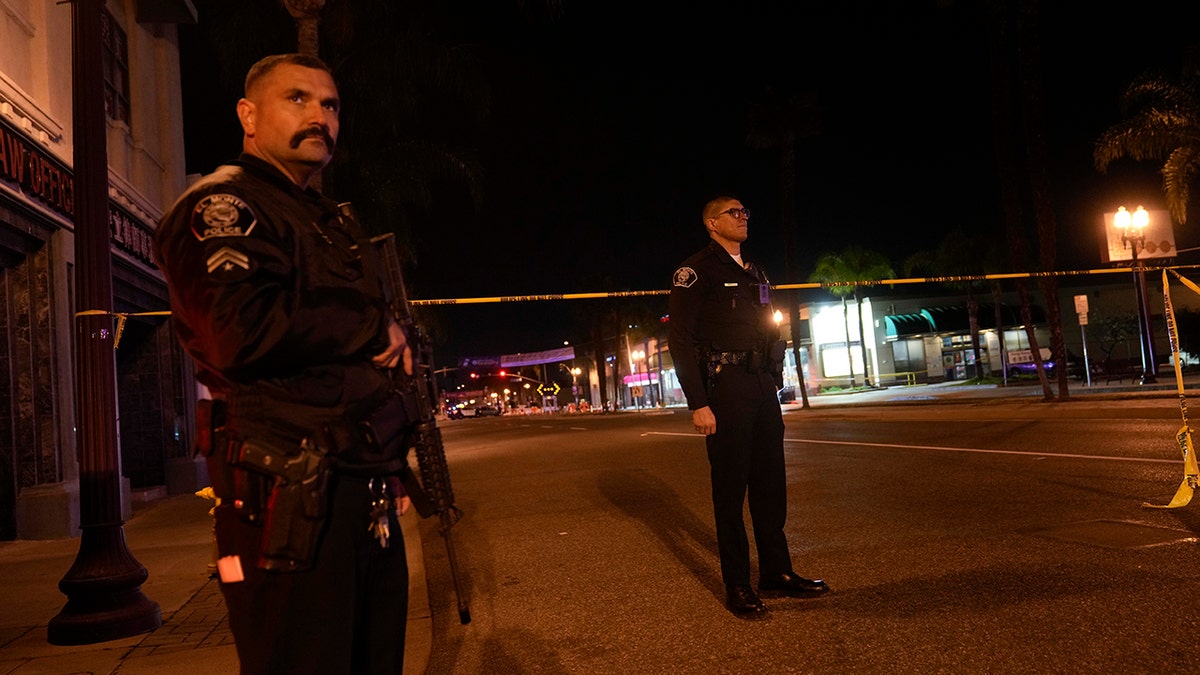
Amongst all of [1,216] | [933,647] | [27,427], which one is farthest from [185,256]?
[27,427]

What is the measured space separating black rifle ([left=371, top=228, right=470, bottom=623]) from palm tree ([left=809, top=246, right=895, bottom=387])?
54793 millimetres

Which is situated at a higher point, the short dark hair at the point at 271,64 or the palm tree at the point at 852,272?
the palm tree at the point at 852,272

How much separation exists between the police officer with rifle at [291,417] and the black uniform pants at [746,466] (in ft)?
8.57

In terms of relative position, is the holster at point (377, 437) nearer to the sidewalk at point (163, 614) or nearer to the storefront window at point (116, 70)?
the sidewalk at point (163, 614)

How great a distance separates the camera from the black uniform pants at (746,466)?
4477 millimetres

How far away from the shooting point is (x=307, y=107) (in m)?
2.23

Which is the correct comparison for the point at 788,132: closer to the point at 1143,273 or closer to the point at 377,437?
the point at 1143,273

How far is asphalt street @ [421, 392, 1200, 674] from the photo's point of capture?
11.9 ft

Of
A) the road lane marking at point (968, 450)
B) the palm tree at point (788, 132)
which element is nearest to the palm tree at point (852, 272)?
the palm tree at point (788, 132)

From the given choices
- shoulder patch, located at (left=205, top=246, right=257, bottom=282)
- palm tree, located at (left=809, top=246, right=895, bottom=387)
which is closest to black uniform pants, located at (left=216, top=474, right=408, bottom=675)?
shoulder patch, located at (left=205, top=246, right=257, bottom=282)

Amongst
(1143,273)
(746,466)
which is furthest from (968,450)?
(1143,273)

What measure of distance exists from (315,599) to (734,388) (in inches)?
117

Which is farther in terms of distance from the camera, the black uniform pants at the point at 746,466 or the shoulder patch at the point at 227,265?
the black uniform pants at the point at 746,466

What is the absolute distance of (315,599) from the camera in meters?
1.91
